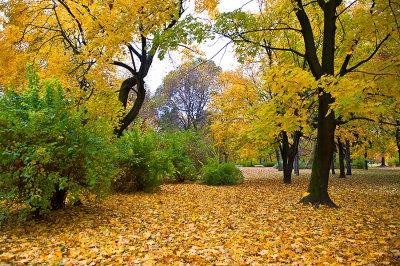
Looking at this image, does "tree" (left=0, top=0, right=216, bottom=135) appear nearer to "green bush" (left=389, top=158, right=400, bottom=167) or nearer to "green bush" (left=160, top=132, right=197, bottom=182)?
"green bush" (left=160, top=132, right=197, bottom=182)

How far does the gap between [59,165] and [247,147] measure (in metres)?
8.02

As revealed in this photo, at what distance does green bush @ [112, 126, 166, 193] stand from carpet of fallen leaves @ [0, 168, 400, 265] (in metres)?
0.97

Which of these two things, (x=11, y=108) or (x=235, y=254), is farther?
(x=11, y=108)

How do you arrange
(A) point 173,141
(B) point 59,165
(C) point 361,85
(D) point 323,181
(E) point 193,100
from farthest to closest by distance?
1. (E) point 193,100
2. (A) point 173,141
3. (D) point 323,181
4. (B) point 59,165
5. (C) point 361,85

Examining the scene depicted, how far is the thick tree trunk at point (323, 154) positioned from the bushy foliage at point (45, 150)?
4.53m

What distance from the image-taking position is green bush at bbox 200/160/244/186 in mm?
9547

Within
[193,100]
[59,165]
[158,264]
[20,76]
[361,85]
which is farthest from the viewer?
[193,100]

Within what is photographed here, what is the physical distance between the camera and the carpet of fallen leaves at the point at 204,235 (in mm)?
2838

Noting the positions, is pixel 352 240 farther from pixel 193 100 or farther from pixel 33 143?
pixel 193 100

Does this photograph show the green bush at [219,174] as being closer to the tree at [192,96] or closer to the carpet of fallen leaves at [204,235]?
the carpet of fallen leaves at [204,235]

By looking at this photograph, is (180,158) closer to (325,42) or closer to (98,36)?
(98,36)

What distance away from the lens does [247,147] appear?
10719 millimetres

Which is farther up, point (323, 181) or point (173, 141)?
point (173, 141)

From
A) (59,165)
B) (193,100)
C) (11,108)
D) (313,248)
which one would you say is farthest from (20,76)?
(193,100)
